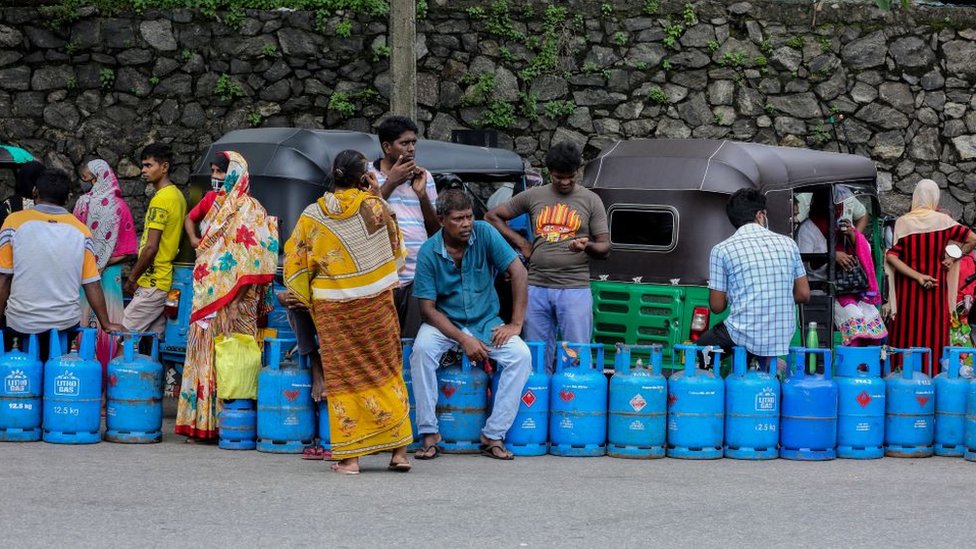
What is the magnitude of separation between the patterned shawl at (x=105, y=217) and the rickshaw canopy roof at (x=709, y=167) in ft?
12.0

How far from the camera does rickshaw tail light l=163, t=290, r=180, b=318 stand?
34.9 feet

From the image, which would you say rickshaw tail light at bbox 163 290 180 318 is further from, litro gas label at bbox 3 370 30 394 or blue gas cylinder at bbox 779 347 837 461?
blue gas cylinder at bbox 779 347 837 461

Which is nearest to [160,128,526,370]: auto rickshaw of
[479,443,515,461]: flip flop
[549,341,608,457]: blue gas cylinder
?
[479,443,515,461]: flip flop

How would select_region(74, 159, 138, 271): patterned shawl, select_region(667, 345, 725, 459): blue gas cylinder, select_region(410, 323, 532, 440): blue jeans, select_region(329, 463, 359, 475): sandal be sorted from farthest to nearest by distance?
select_region(74, 159, 138, 271): patterned shawl → select_region(667, 345, 725, 459): blue gas cylinder → select_region(410, 323, 532, 440): blue jeans → select_region(329, 463, 359, 475): sandal

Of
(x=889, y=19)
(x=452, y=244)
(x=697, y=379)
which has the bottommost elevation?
(x=697, y=379)

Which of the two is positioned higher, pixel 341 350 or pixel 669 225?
pixel 669 225

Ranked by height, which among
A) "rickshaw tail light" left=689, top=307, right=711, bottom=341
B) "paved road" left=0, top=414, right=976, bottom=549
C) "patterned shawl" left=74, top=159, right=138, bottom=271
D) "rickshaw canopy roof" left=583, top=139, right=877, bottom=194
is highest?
"rickshaw canopy roof" left=583, top=139, right=877, bottom=194

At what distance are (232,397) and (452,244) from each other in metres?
1.71

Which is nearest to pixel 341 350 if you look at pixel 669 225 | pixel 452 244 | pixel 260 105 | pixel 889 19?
pixel 452 244

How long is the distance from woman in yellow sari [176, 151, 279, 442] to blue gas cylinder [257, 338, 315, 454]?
0.42 meters

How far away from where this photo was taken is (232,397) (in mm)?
9188

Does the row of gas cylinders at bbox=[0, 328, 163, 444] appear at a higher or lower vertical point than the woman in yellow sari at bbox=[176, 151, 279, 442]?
lower

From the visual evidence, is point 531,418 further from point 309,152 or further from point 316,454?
point 309,152

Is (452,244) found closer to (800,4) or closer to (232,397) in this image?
(232,397)
